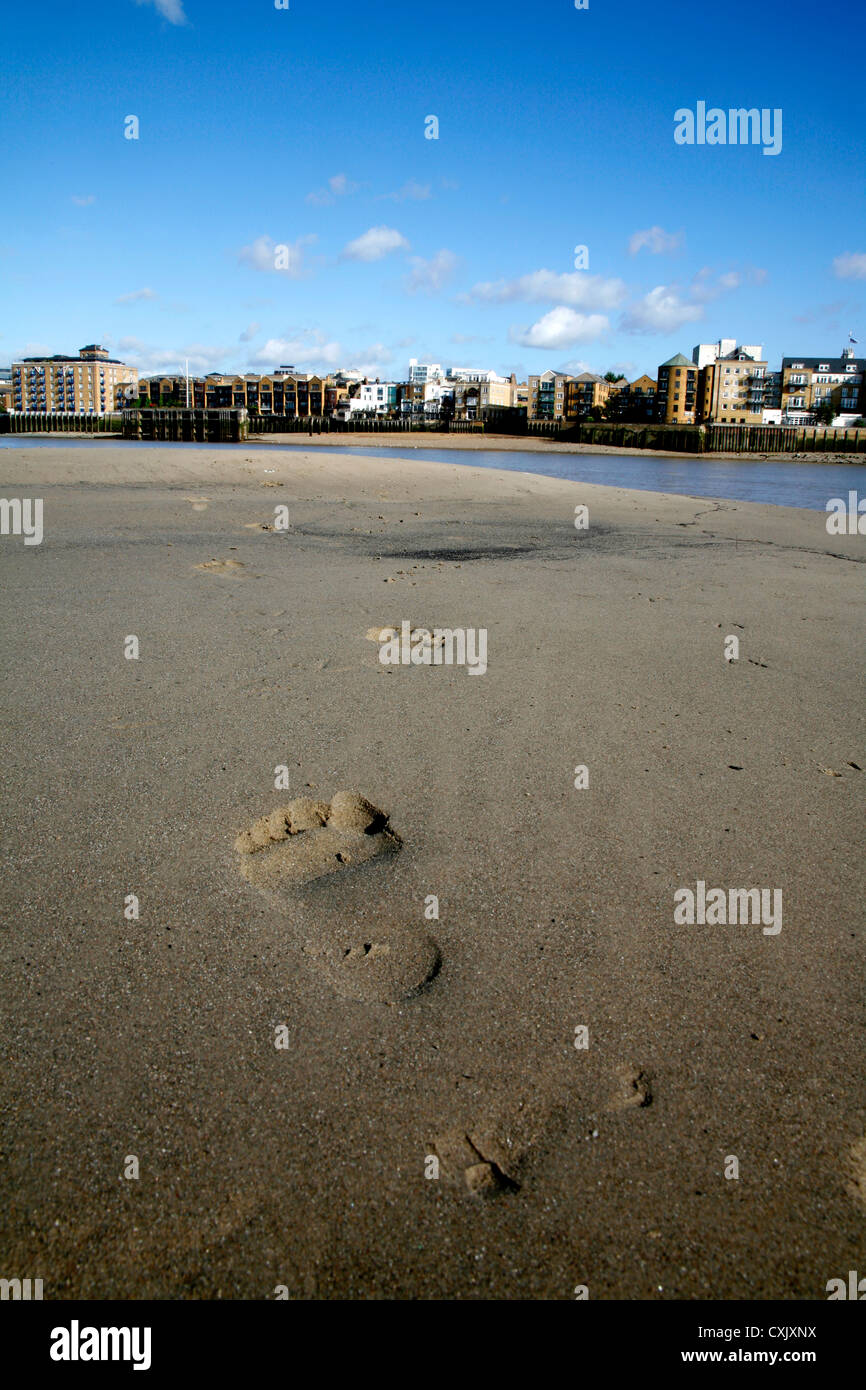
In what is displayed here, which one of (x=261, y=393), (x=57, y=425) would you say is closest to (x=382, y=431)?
(x=57, y=425)

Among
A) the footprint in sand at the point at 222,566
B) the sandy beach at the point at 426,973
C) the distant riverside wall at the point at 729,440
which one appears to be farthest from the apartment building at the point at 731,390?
the sandy beach at the point at 426,973

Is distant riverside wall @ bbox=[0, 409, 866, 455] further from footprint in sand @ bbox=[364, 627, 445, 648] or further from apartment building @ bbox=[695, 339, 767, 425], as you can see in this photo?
footprint in sand @ bbox=[364, 627, 445, 648]

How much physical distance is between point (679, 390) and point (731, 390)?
14.0 m

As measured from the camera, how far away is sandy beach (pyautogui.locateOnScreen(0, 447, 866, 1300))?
202 cm

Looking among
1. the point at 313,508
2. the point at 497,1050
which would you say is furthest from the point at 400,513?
the point at 497,1050

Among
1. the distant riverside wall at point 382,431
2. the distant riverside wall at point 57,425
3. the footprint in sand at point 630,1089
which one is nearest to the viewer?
the footprint in sand at point 630,1089

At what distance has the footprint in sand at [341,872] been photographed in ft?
9.28

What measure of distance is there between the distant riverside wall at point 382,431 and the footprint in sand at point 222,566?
6640cm

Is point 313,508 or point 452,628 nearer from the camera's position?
point 452,628

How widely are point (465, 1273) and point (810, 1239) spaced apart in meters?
0.89

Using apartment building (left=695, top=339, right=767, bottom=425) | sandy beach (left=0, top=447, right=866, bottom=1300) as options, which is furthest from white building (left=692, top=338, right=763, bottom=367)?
sandy beach (left=0, top=447, right=866, bottom=1300)

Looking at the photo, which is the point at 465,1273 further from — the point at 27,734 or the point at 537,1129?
the point at 27,734

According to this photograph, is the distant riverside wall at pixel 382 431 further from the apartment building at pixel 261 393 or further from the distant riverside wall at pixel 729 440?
the apartment building at pixel 261 393

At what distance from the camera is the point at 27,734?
466 cm
